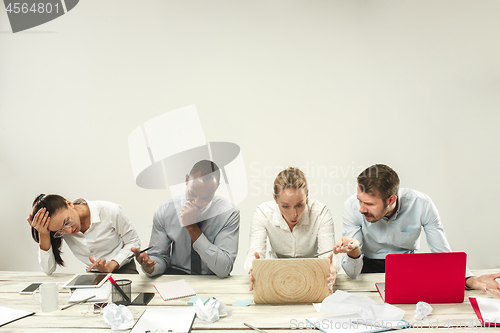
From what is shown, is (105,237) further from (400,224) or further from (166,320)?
(400,224)

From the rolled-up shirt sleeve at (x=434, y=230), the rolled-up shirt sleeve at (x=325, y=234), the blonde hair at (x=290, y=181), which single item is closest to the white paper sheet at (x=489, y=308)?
the rolled-up shirt sleeve at (x=434, y=230)

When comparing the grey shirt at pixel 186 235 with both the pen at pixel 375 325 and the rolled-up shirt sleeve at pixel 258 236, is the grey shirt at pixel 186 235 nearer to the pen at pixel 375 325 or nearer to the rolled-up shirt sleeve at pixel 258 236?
the rolled-up shirt sleeve at pixel 258 236

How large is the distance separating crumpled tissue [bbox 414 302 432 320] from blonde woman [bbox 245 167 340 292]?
592mm

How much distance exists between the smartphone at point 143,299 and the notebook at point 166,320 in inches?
3.2

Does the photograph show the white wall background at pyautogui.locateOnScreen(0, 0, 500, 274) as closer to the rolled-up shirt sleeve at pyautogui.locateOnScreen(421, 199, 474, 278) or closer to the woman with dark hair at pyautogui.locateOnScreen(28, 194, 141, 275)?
the woman with dark hair at pyautogui.locateOnScreen(28, 194, 141, 275)

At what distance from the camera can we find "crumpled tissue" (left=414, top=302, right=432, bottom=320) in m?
1.16

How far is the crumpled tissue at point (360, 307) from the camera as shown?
1164 mm

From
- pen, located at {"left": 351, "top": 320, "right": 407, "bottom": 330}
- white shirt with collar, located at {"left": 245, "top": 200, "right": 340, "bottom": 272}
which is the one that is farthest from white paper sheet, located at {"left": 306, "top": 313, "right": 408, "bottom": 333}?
white shirt with collar, located at {"left": 245, "top": 200, "right": 340, "bottom": 272}

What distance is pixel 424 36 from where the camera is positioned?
9.18 ft

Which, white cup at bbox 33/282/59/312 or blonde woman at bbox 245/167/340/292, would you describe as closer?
white cup at bbox 33/282/59/312

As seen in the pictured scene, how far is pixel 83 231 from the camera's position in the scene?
1.98 meters

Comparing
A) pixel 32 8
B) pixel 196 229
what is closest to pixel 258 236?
pixel 196 229

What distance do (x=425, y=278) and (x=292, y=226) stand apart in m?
0.76

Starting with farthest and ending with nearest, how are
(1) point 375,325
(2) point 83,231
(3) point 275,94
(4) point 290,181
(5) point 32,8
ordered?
(5) point 32,8 → (3) point 275,94 → (2) point 83,231 → (4) point 290,181 → (1) point 375,325
